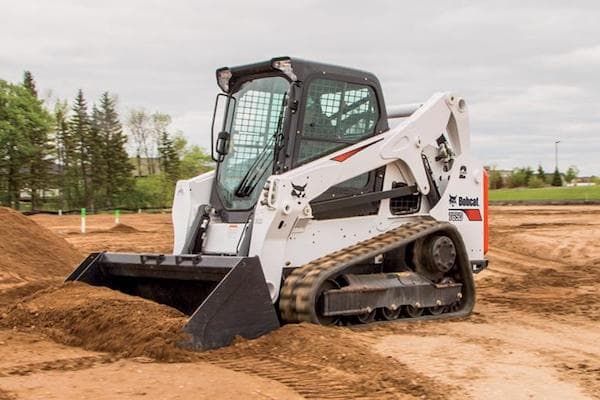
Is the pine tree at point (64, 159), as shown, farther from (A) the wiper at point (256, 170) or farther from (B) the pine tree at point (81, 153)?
(A) the wiper at point (256, 170)

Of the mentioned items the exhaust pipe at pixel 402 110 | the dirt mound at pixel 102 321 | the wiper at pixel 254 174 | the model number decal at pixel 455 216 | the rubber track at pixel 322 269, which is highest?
the exhaust pipe at pixel 402 110

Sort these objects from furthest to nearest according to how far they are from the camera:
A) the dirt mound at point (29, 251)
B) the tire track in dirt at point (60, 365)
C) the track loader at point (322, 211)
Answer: the dirt mound at point (29, 251) < the track loader at point (322, 211) < the tire track in dirt at point (60, 365)

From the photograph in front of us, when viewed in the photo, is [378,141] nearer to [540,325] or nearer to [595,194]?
[540,325]

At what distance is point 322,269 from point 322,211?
83 cm

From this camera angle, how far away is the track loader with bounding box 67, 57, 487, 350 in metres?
8.29

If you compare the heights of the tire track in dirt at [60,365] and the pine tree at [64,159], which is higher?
the pine tree at [64,159]

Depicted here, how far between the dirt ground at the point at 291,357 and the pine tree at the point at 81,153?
6626cm

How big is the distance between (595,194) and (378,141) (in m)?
49.5

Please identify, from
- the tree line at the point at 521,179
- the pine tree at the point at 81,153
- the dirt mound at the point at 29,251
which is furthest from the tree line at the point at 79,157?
the dirt mound at the point at 29,251

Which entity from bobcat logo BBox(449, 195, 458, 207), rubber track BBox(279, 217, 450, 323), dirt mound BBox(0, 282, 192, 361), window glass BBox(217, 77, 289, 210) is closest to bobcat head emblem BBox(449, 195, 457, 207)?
bobcat logo BBox(449, 195, 458, 207)

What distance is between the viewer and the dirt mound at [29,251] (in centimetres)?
1335

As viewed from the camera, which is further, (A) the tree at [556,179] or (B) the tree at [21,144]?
(A) the tree at [556,179]

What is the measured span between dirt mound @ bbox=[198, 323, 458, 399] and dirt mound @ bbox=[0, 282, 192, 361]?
0.43 m

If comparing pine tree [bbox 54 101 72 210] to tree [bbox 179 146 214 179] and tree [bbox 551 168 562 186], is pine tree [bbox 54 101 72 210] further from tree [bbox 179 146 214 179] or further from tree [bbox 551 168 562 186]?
tree [bbox 551 168 562 186]
